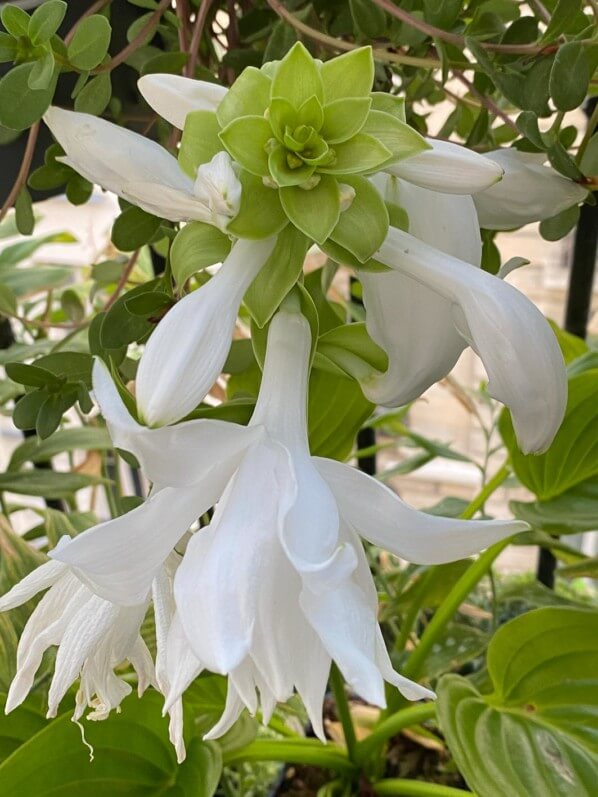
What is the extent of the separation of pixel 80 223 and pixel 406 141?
1270 mm

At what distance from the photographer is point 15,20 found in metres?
0.29

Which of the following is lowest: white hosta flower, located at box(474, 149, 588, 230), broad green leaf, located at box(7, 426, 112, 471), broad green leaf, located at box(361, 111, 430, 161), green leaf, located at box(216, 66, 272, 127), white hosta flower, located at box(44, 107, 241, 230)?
broad green leaf, located at box(7, 426, 112, 471)

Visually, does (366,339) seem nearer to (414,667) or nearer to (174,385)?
(174,385)

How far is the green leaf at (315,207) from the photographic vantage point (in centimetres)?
23

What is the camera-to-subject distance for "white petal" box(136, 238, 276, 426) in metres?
0.22

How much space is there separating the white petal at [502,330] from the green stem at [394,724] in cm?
38

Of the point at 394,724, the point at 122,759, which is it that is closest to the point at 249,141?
→ the point at 122,759

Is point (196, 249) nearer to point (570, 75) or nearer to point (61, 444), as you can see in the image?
point (570, 75)

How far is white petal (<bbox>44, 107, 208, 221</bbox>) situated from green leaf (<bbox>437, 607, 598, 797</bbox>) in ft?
1.10

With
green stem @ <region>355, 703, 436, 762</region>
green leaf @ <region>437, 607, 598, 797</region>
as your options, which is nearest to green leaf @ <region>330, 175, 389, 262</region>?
green leaf @ <region>437, 607, 598, 797</region>

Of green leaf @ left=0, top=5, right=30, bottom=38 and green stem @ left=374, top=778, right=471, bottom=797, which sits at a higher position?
green leaf @ left=0, top=5, right=30, bottom=38

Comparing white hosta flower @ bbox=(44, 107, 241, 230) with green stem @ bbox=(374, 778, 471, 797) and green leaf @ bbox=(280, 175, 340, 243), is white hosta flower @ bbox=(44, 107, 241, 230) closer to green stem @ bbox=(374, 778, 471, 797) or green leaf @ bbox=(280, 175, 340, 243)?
green leaf @ bbox=(280, 175, 340, 243)

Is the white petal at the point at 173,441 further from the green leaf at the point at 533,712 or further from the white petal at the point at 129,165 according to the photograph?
the green leaf at the point at 533,712

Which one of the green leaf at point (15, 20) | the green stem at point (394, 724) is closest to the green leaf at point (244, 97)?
the green leaf at point (15, 20)
